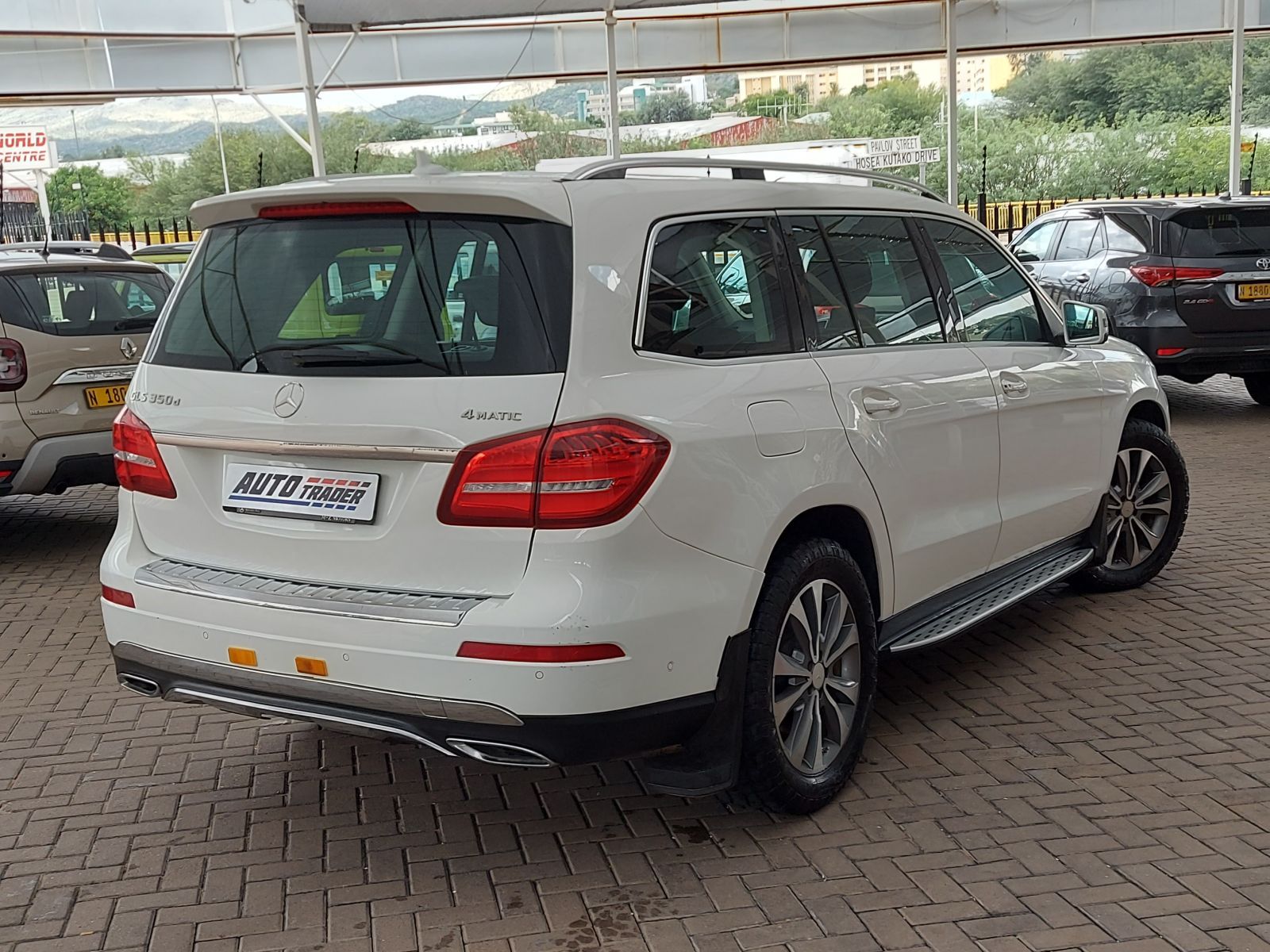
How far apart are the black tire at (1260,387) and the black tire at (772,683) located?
8.85 metres

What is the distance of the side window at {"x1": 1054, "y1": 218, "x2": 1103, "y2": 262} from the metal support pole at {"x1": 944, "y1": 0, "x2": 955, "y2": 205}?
16.2ft

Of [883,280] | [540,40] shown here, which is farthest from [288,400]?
[540,40]

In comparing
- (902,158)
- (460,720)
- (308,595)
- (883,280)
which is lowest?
(460,720)

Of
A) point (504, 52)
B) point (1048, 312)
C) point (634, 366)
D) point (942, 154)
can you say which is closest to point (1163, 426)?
point (1048, 312)

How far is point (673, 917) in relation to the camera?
3.31 meters

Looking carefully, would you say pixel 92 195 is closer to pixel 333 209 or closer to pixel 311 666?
pixel 333 209

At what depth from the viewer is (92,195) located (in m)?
25.7

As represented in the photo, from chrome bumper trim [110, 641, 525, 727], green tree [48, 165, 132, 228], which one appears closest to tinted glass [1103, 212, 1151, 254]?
chrome bumper trim [110, 641, 525, 727]

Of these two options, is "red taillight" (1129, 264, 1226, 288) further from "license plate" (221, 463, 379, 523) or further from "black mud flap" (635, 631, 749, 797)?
"license plate" (221, 463, 379, 523)

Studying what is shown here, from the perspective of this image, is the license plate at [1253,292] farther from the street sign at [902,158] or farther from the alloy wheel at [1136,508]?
the street sign at [902,158]

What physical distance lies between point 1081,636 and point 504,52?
1368 cm

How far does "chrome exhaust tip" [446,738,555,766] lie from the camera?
3.17 metres

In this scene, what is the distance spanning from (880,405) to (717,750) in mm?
1243

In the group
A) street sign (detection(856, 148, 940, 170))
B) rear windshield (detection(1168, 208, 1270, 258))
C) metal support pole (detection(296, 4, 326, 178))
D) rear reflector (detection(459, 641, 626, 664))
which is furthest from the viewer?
street sign (detection(856, 148, 940, 170))
